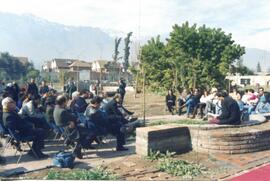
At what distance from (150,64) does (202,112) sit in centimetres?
1785

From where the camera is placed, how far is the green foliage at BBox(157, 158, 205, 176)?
24.2 ft

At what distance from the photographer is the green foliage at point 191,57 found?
2975cm

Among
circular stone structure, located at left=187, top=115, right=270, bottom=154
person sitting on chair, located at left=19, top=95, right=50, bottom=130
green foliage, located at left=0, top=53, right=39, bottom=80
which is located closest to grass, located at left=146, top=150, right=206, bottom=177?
circular stone structure, located at left=187, top=115, right=270, bottom=154

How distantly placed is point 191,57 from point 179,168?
78.6ft

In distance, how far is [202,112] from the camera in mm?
15148

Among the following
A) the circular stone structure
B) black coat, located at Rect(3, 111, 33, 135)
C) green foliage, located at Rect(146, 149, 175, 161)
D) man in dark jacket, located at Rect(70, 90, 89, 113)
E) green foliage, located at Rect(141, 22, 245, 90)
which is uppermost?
green foliage, located at Rect(141, 22, 245, 90)

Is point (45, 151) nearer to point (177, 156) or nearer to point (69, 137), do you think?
point (69, 137)

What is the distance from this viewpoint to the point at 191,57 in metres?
30.9

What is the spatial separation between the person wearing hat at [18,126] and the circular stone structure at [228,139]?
351 cm

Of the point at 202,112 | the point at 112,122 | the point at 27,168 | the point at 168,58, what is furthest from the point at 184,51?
the point at 27,168

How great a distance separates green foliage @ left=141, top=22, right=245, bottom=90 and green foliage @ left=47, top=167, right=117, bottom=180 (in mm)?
22239

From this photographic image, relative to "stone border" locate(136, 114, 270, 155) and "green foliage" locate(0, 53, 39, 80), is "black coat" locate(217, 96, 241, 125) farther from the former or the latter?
"green foliage" locate(0, 53, 39, 80)

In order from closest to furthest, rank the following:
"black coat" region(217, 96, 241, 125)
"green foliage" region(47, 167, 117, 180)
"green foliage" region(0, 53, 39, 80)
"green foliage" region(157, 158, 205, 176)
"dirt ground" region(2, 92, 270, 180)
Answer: "green foliage" region(47, 167, 117, 180) < "dirt ground" region(2, 92, 270, 180) < "green foliage" region(157, 158, 205, 176) < "black coat" region(217, 96, 241, 125) < "green foliage" region(0, 53, 39, 80)

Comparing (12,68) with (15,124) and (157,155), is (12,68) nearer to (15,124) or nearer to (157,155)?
(15,124)
